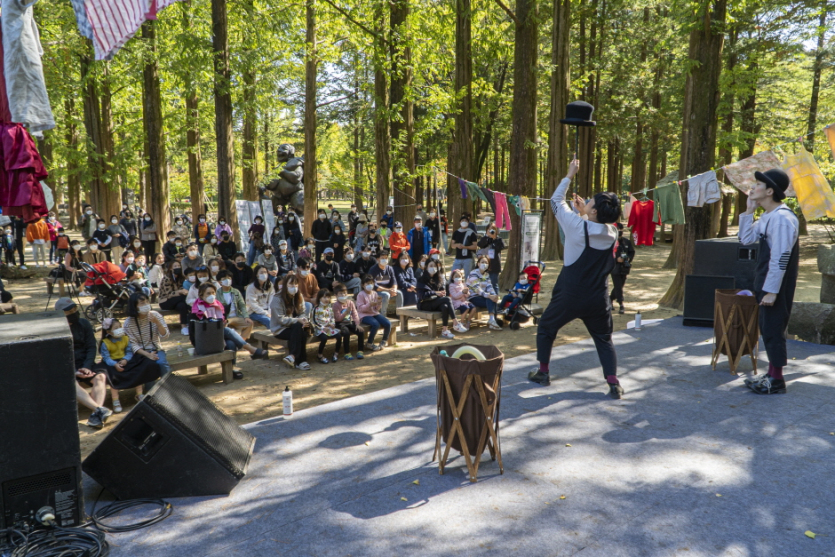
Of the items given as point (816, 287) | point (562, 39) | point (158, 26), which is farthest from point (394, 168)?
point (816, 287)

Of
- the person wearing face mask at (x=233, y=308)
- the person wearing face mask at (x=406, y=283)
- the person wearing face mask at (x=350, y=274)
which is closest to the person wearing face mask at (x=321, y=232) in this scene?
the person wearing face mask at (x=350, y=274)

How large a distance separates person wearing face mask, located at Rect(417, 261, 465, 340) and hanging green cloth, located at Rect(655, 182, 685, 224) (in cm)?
443

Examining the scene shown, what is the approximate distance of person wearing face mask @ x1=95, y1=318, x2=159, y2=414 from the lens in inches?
264

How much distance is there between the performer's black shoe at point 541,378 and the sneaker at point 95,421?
446cm

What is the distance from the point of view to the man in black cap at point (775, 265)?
18.5 feet

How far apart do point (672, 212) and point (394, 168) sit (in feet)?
31.3

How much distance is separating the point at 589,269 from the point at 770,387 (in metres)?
2.23

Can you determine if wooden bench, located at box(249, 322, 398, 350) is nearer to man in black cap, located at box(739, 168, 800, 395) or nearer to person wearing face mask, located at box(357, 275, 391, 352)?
person wearing face mask, located at box(357, 275, 391, 352)

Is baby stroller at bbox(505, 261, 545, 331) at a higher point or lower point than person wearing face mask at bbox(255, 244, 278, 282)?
lower

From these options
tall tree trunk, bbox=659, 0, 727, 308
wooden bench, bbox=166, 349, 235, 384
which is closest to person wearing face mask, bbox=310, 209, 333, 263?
wooden bench, bbox=166, 349, 235, 384

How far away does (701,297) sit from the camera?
9406 millimetres

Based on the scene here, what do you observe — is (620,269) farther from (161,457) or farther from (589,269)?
(161,457)

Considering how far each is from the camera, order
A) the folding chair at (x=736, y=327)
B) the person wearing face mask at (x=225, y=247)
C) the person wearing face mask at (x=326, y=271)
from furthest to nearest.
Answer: the person wearing face mask at (x=225, y=247), the person wearing face mask at (x=326, y=271), the folding chair at (x=736, y=327)

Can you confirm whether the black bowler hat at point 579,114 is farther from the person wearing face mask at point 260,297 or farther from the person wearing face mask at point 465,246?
the person wearing face mask at point 465,246
